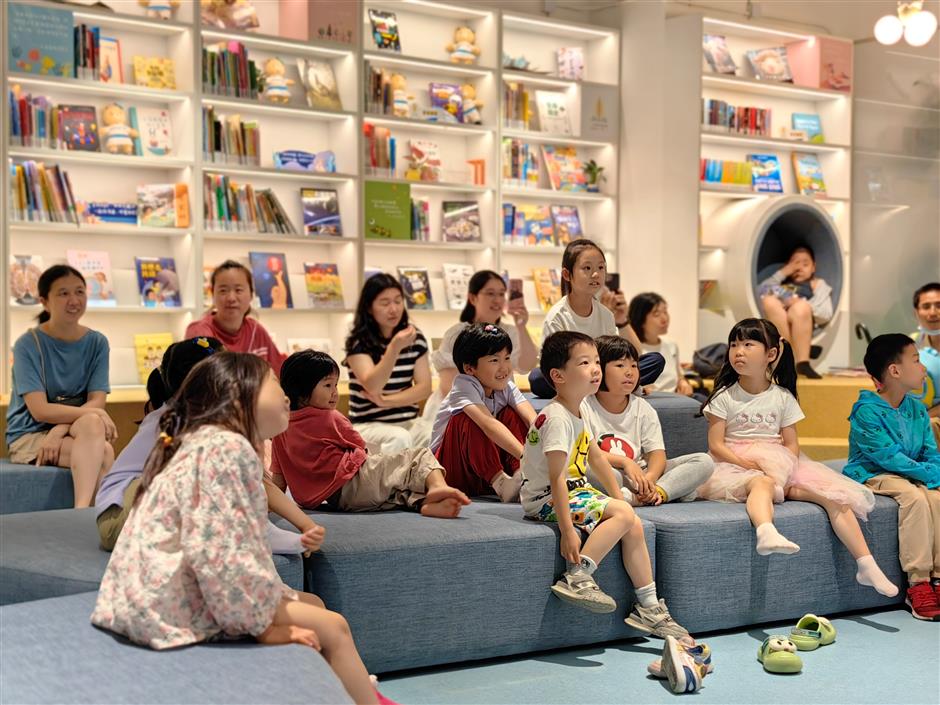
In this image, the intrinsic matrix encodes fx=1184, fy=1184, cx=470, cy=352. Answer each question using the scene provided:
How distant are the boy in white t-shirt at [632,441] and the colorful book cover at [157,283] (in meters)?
3.05

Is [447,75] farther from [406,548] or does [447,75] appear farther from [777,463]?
[406,548]

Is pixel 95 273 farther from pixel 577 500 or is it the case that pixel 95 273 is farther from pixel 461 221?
pixel 577 500

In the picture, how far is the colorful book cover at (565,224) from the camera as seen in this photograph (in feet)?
25.3

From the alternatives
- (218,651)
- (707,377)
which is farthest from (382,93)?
(218,651)

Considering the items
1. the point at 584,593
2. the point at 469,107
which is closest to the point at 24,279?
the point at 469,107

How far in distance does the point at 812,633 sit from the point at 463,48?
4.61 m

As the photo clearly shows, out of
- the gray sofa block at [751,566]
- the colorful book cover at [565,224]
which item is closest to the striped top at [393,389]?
the gray sofa block at [751,566]

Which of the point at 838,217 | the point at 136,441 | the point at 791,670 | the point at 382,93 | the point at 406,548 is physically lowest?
the point at 791,670

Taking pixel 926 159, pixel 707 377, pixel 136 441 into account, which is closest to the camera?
pixel 136 441

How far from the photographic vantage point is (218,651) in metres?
2.28

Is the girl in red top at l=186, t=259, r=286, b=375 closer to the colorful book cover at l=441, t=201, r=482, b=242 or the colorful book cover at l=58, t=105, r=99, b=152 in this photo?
the colorful book cover at l=58, t=105, r=99, b=152

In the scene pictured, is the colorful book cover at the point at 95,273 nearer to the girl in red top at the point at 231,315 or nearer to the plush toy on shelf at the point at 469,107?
the girl in red top at the point at 231,315

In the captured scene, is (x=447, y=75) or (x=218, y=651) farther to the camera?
(x=447, y=75)

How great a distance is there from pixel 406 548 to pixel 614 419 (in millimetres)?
1149
